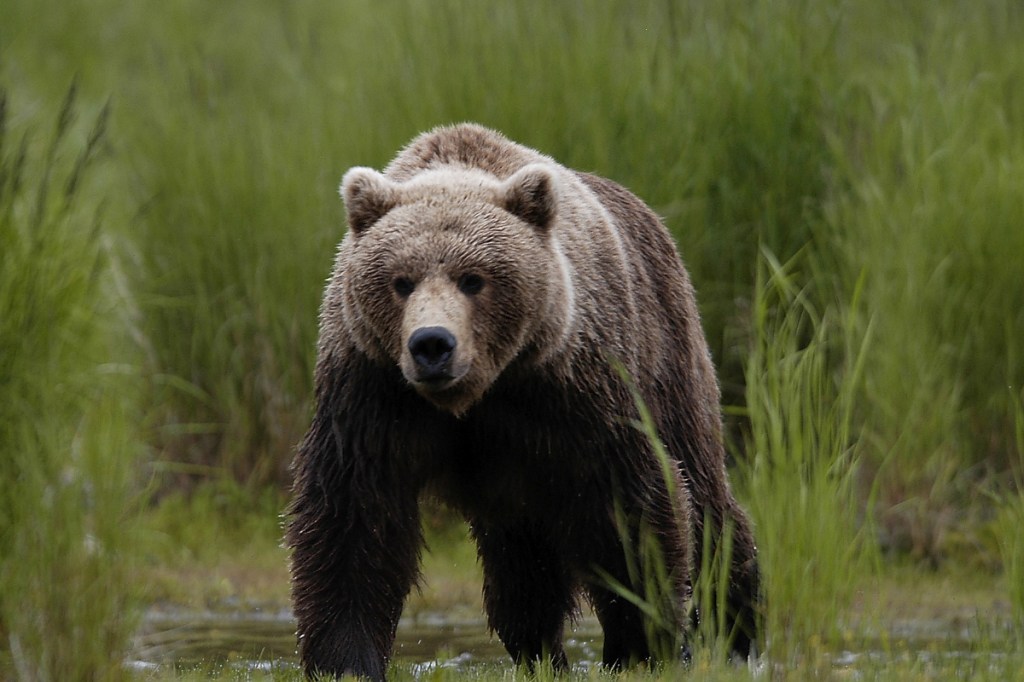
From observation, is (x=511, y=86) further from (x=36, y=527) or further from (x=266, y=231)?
(x=36, y=527)

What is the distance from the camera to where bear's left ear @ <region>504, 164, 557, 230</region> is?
504 centimetres

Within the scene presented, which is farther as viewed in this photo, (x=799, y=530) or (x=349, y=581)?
(x=349, y=581)

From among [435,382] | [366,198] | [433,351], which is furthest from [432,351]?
[366,198]

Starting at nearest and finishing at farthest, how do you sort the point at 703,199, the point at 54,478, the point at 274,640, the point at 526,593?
the point at 54,478 < the point at 526,593 < the point at 274,640 < the point at 703,199

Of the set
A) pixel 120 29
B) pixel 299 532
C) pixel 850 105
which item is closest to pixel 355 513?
pixel 299 532

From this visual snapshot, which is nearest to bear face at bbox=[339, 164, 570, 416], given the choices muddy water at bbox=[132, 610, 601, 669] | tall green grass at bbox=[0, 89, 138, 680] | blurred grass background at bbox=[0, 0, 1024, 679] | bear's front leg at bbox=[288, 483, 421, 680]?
bear's front leg at bbox=[288, 483, 421, 680]

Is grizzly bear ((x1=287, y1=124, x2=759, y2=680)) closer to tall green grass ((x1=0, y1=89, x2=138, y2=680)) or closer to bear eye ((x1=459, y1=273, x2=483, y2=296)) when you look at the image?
bear eye ((x1=459, y1=273, x2=483, y2=296))

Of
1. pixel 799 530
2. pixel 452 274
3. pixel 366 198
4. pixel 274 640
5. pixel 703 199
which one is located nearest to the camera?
pixel 799 530

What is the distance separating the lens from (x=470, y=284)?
4.83 m

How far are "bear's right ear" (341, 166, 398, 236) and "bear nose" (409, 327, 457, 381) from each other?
69cm

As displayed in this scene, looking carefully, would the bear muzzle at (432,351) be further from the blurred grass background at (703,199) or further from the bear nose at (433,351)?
the blurred grass background at (703,199)

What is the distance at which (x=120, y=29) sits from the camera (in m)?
18.1

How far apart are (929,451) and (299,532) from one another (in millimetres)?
4038

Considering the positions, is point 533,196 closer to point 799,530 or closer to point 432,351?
point 432,351
